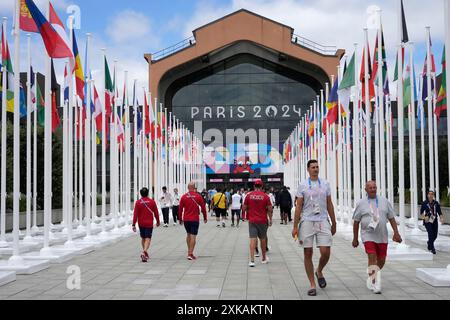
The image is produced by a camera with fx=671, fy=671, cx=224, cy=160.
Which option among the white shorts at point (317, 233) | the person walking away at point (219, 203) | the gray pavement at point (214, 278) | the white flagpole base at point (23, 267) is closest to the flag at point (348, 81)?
the gray pavement at point (214, 278)

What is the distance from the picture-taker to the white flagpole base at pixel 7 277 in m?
11.0

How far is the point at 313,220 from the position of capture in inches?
376

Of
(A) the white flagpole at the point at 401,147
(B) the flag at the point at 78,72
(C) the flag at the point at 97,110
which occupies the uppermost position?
(B) the flag at the point at 78,72

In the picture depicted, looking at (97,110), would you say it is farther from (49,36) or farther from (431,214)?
(431,214)

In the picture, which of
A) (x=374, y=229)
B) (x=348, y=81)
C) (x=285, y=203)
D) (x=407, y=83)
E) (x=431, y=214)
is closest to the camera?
(x=374, y=229)

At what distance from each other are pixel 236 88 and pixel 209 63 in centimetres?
419

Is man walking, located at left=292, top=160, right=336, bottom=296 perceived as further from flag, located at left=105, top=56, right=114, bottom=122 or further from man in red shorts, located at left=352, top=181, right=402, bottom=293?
flag, located at left=105, top=56, right=114, bottom=122

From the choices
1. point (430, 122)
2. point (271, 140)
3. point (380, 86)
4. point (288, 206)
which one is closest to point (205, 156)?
point (271, 140)

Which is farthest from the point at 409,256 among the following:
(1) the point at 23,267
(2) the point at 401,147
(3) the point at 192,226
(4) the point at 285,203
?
(4) the point at 285,203

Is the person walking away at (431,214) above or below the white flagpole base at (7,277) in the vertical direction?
above

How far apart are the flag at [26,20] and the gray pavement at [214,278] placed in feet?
16.8

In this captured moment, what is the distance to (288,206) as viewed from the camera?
31156mm

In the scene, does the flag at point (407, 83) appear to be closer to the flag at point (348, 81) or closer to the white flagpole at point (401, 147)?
the flag at point (348, 81)

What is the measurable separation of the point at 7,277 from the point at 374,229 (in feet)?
19.9
